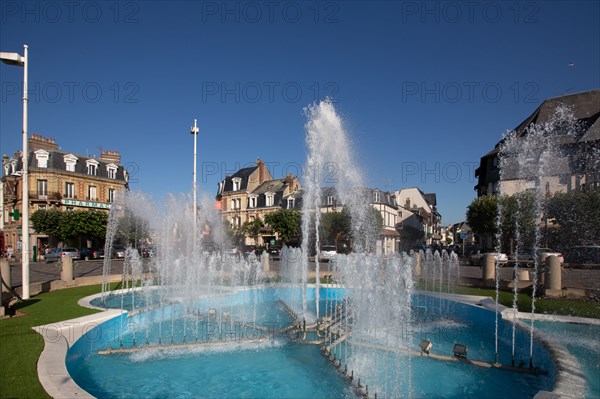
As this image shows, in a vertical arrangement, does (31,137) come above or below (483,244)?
above

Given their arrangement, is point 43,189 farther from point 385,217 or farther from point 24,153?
point 385,217

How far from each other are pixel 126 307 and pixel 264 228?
42.0 m

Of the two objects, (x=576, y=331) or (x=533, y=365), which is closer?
(x=533, y=365)

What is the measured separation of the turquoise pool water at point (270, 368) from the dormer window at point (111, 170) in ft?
146

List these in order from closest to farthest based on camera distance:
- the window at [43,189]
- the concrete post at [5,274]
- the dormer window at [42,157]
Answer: the concrete post at [5,274]
the window at [43,189]
the dormer window at [42,157]

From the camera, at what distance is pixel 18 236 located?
4606cm

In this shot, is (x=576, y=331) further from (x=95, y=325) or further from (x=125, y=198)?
(x=125, y=198)

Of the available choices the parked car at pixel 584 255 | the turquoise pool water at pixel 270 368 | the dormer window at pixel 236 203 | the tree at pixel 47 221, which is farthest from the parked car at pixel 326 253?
the tree at pixel 47 221

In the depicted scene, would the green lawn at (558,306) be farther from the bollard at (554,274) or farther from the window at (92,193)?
the window at (92,193)

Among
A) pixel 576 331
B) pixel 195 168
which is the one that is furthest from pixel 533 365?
pixel 195 168

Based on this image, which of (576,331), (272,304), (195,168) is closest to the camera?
(576,331)

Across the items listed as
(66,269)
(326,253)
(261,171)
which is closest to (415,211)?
(261,171)

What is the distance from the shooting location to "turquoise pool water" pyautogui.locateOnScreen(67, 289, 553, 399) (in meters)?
7.39

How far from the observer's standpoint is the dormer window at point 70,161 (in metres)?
46.3
